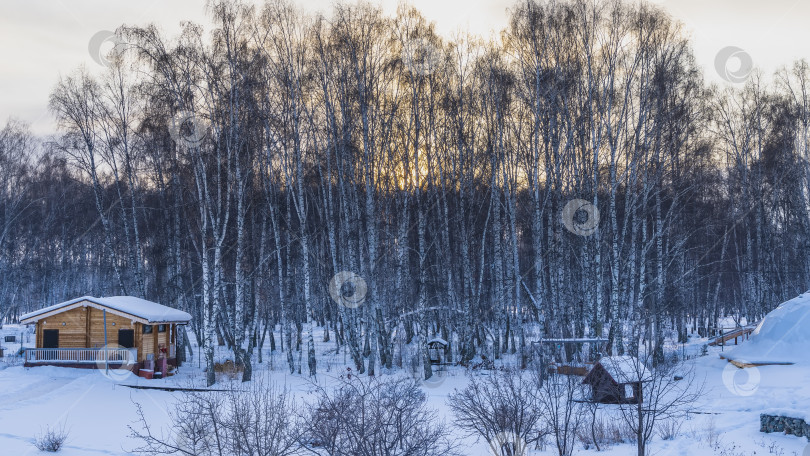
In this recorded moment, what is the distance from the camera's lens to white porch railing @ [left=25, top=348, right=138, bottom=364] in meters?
25.1

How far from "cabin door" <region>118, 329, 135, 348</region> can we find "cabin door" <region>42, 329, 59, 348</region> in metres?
2.74

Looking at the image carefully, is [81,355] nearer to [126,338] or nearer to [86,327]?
[86,327]

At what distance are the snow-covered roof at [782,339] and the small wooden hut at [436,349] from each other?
10.6 metres

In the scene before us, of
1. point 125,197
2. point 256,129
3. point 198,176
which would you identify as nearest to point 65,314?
point 125,197

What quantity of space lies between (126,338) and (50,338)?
3.25 m

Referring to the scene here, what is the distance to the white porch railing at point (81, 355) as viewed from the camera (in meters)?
25.1

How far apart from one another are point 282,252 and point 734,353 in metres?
19.3

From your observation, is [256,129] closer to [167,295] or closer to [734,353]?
[167,295]

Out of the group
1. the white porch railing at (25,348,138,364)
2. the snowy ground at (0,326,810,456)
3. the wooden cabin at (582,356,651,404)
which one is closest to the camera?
the snowy ground at (0,326,810,456)

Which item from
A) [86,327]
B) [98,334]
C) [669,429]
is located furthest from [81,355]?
[669,429]

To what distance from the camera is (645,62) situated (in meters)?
24.3

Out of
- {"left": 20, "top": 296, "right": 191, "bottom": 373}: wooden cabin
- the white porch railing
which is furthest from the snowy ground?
{"left": 20, "top": 296, "right": 191, "bottom": 373}: wooden cabin

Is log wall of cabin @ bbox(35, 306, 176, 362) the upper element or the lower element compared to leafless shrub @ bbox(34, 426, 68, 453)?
upper

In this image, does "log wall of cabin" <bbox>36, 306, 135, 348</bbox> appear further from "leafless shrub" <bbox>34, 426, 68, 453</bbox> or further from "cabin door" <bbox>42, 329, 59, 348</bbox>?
"leafless shrub" <bbox>34, 426, 68, 453</bbox>
